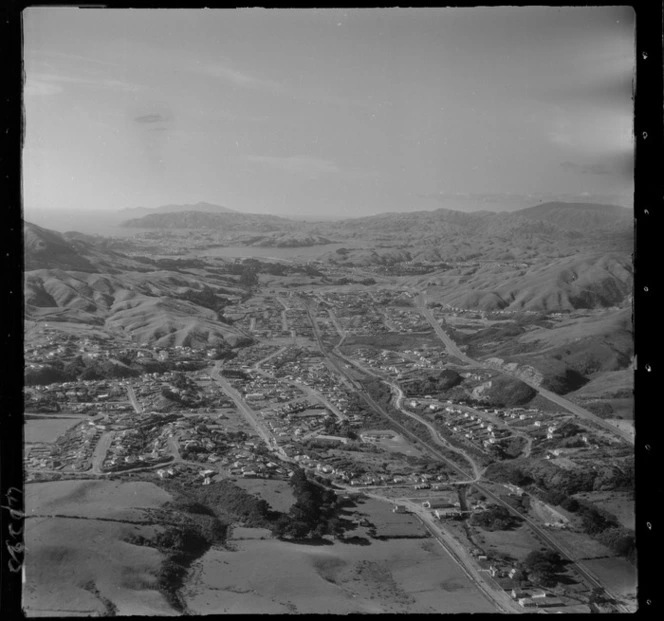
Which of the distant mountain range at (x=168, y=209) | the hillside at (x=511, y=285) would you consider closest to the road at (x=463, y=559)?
the hillside at (x=511, y=285)

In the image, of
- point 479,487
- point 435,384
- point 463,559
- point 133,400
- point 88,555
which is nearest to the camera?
point 88,555

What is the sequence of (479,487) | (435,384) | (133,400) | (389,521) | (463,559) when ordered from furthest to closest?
1. (435,384)
2. (133,400)
3. (479,487)
4. (389,521)
5. (463,559)

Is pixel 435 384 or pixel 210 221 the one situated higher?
pixel 210 221

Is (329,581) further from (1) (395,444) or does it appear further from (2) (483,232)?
(2) (483,232)

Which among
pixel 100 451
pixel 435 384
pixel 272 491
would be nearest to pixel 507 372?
pixel 435 384

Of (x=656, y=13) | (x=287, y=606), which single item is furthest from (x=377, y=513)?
(x=656, y=13)

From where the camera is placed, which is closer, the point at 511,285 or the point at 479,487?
the point at 479,487
